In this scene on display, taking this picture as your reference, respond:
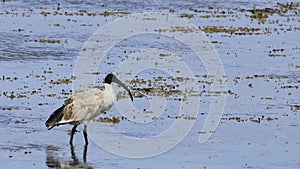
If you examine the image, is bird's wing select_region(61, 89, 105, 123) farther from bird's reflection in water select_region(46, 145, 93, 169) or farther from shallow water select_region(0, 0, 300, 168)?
bird's reflection in water select_region(46, 145, 93, 169)

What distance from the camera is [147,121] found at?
18.5 meters

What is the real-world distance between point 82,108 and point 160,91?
5926 mm

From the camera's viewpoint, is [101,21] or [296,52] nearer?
[296,52]

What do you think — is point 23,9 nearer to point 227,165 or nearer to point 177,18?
point 177,18

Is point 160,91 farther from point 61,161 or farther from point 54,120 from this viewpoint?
point 61,161

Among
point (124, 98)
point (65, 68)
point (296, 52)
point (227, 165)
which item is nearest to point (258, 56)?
point (296, 52)

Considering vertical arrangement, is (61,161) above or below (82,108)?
below

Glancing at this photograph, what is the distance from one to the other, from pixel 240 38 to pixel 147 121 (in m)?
17.0

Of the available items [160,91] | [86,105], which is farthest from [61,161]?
[160,91]

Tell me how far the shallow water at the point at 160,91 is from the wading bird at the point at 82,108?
38 centimetres

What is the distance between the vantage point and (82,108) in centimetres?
1614

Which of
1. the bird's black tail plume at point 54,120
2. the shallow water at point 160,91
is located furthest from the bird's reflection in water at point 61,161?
the bird's black tail plume at point 54,120

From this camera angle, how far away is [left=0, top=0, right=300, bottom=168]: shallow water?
49.7ft

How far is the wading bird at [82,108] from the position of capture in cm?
1602
